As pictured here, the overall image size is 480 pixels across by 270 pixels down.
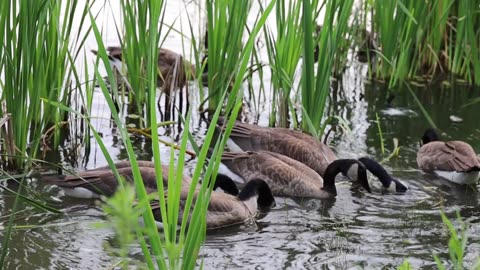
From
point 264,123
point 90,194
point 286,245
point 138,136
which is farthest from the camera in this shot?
point 264,123

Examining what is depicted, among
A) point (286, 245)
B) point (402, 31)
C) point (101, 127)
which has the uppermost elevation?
point (402, 31)

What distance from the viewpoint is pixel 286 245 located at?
21.4ft

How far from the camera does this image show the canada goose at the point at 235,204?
22.8 ft

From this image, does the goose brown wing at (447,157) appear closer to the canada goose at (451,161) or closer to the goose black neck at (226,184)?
the canada goose at (451,161)

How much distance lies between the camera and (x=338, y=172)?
8133 millimetres

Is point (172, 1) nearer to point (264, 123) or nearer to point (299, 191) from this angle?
point (264, 123)

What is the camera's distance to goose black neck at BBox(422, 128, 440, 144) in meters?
9.21

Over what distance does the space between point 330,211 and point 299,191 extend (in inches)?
23.6

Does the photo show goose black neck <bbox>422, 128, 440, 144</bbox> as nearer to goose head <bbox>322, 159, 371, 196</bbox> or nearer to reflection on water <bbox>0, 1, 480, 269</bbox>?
reflection on water <bbox>0, 1, 480, 269</bbox>

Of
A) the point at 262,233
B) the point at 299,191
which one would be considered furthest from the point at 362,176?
the point at 262,233

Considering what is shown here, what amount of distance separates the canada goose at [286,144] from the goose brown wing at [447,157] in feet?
2.87

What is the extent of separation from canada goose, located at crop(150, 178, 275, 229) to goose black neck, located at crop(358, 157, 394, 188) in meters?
1.08

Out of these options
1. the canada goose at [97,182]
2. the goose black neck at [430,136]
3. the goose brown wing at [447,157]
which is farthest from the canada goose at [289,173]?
the goose black neck at [430,136]

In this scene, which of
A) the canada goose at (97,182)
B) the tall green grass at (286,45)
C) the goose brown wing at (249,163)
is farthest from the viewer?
the goose brown wing at (249,163)
